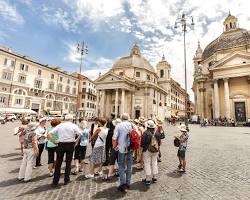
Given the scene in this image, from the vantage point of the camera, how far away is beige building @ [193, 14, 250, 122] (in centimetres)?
3453

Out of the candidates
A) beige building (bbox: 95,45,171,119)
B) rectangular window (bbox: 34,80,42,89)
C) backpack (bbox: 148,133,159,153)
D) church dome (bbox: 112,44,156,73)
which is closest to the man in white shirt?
backpack (bbox: 148,133,159,153)

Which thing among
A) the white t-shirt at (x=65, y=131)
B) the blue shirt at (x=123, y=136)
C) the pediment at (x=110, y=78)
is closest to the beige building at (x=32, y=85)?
the pediment at (x=110, y=78)

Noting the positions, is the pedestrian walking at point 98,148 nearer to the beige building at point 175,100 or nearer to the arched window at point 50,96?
the arched window at point 50,96

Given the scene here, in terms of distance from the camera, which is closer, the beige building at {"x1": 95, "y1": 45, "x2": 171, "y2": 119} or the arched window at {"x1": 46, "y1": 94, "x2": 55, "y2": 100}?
the beige building at {"x1": 95, "y1": 45, "x2": 171, "y2": 119}

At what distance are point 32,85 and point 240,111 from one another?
48367 mm

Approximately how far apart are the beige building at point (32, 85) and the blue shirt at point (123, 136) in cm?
3099

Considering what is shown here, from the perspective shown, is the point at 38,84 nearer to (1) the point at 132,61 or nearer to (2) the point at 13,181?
(1) the point at 132,61

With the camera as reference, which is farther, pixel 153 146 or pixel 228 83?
pixel 228 83

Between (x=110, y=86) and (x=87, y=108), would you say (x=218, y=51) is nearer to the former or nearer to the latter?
(x=110, y=86)

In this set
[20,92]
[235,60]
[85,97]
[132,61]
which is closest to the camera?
[235,60]

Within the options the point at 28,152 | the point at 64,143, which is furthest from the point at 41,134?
the point at 64,143

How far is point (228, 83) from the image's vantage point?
3688cm

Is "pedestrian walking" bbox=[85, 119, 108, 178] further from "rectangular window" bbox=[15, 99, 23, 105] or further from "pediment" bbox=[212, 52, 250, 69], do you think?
"rectangular window" bbox=[15, 99, 23, 105]

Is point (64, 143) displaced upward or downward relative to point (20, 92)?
downward
